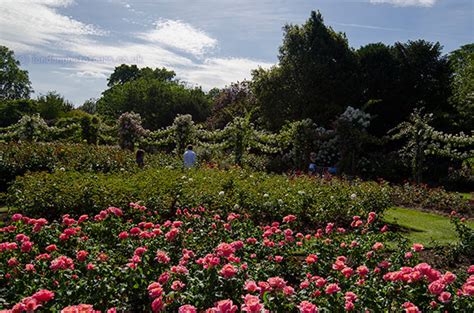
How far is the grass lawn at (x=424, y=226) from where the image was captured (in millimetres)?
6905

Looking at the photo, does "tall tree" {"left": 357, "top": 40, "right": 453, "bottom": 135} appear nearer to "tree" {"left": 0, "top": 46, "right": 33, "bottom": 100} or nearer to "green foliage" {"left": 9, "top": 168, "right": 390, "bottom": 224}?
"green foliage" {"left": 9, "top": 168, "right": 390, "bottom": 224}

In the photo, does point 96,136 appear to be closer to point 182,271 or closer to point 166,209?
point 166,209

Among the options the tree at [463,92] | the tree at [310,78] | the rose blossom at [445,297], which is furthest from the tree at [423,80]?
the rose blossom at [445,297]

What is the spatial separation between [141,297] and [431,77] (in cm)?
2081

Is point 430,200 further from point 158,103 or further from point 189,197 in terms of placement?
point 158,103

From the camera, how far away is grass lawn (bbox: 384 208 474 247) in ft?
22.7

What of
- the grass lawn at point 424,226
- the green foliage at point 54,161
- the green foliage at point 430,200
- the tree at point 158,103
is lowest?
the green foliage at point 54,161

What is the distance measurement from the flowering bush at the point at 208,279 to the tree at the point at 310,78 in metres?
16.3

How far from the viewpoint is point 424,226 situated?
26.1 ft

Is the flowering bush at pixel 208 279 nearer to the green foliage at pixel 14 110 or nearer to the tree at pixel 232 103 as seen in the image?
the tree at pixel 232 103

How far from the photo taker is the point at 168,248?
4.05 metres

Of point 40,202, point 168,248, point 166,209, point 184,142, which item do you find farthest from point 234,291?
point 184,142

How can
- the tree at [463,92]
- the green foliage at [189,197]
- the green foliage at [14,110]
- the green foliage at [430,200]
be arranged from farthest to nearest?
the green foliage at [14,110]
the tree at [463,92]
the green foliage at [430,200]
the green foliage at [189,197]

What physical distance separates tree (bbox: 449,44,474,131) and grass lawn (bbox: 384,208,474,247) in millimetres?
12195
